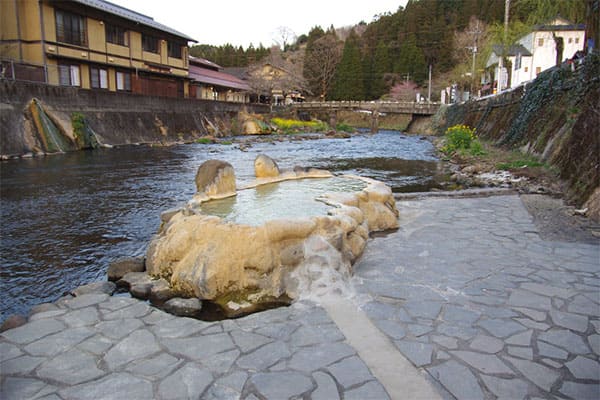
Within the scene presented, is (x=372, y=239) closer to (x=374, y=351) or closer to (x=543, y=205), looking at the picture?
(x=374, y=351)

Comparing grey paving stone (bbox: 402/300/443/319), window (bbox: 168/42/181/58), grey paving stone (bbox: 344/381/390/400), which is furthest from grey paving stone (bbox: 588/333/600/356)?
window (bbox: 168/42/181/58)

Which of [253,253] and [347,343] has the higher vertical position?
[253,253]

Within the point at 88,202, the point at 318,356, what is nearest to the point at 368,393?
the point at 318,356

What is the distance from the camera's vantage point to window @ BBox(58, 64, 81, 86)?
2478 centimetres

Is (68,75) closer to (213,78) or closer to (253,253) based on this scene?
(213,78)

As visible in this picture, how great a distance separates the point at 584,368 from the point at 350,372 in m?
1.64

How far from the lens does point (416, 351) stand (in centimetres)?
311

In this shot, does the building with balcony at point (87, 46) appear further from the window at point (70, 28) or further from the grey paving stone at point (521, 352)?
the grey paving stone at point (521, 352)

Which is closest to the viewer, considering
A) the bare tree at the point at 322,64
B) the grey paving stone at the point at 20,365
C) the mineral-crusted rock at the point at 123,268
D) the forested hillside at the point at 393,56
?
the grey paving stone at the point at 20,365

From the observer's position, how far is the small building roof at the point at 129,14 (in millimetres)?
25755

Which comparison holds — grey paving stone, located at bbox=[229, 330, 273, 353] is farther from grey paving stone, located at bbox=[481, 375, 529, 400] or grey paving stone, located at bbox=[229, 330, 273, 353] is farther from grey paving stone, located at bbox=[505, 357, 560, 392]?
grey paving stone, located at bbox=[505, 357, 560, 392]

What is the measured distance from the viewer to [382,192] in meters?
6.87

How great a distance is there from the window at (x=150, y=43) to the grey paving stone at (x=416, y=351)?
110ft

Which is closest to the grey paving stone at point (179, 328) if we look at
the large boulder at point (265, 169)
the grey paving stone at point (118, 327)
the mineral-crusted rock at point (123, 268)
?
the grey paving stone at point (118, 327)
